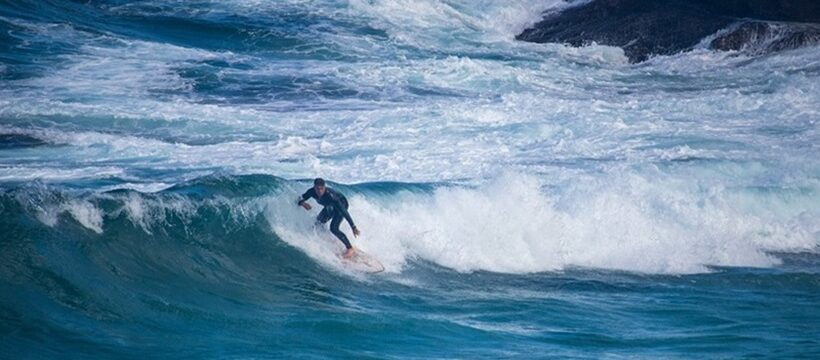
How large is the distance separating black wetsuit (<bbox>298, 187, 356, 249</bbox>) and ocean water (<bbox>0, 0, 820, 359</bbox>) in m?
0.24

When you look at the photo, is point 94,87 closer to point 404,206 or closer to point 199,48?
point 199,48

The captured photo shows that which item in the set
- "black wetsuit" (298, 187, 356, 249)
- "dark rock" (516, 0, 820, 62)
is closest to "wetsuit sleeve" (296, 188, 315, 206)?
"black wetsuit" (298, 187, 356, 249)

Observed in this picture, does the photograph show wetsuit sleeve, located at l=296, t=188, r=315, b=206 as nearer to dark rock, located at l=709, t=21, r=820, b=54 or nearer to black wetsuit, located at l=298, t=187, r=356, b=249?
black wetsuit, located at l=298, t=187, r=356, b=249

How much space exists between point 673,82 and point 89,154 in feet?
49.5

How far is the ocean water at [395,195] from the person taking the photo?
10.6 m

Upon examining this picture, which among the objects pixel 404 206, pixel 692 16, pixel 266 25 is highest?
pixel 692 16

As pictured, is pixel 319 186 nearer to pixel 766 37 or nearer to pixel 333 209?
pixel 333 209

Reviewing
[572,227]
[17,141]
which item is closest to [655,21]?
[572,227]

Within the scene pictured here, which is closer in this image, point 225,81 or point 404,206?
point 404,206

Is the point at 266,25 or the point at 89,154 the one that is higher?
the point at 266,25

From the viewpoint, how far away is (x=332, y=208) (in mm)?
13359

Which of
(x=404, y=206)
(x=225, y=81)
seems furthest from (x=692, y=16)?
(x=404, y=206)

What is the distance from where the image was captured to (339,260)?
1315 cm

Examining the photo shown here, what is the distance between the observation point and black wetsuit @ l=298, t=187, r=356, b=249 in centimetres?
1327
